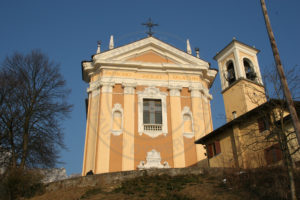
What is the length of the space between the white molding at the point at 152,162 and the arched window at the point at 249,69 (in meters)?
12.7

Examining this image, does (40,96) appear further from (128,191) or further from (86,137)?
(128,191)

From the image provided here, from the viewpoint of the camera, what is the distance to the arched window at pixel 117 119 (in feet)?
74.7

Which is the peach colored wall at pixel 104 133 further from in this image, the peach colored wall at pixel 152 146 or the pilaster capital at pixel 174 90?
the pilaster capital at pixel 174 90

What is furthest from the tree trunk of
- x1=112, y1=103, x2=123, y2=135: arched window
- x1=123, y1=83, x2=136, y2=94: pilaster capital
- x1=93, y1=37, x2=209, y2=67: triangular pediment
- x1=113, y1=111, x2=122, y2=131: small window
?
x1=93, y1=37, x2=209, y2=67: triangular pediment

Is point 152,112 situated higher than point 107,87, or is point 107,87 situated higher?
point 107,87

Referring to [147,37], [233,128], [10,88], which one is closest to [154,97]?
[147,37]

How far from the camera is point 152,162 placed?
21969mm

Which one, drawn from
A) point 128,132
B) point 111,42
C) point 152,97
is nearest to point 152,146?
point 128,132

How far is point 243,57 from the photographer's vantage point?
30.5 m

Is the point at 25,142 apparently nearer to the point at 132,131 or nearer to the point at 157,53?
the point at 132,131

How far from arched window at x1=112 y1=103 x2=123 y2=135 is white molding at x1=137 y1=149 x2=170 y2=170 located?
2595 millimetres

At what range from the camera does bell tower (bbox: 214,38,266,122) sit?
2866 centimetres

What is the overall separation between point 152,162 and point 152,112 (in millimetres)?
3789

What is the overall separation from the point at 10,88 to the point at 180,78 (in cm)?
1252
